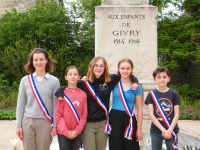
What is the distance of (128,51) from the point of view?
6.76 meters

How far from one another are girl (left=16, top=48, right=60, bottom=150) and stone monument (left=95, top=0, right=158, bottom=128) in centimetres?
312

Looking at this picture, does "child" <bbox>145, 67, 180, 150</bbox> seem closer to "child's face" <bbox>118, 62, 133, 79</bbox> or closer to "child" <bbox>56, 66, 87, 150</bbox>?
"child's face" <bbox>118, 62, 133, 79</bbox>

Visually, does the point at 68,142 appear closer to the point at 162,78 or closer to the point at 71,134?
the point at 71,134

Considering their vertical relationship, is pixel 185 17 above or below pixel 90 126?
above

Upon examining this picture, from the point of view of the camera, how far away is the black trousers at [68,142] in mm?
3748

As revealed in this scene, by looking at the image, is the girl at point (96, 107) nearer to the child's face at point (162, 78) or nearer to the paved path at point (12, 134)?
the child's face at point (162, 78)

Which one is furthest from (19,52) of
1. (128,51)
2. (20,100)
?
(20,100)

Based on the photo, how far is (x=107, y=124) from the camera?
384 cm

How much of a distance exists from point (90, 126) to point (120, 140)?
17.2 inches

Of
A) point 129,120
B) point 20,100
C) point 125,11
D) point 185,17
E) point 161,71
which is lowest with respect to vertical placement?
point 129,120

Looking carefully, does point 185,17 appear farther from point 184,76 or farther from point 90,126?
point 90,126

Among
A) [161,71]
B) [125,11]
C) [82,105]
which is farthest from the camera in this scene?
[125,11]

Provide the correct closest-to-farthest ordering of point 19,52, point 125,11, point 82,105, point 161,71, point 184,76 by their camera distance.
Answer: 1. point 82,105
2. point 161,71
3. point 125,11
4. point 19,52
5. point 184,76

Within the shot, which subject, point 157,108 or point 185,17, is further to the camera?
point 185,17
